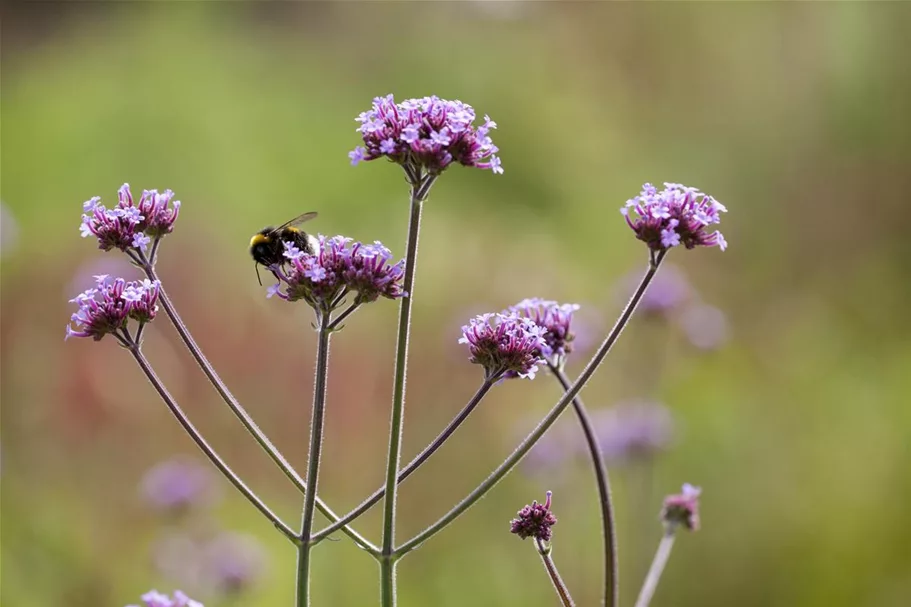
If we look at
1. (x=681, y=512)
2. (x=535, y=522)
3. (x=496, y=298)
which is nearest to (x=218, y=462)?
(x=535, y=522)

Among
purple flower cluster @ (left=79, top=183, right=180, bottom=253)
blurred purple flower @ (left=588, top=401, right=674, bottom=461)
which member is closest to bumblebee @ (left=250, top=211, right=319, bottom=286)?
purple flower cluster @ (left=79, top=183, right=180, bottom=253)

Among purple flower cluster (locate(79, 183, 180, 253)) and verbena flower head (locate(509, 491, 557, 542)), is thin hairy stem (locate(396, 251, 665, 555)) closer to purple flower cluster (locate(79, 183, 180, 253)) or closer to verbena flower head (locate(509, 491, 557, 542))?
verbena flower head (locate(509, 491, 557, 542))

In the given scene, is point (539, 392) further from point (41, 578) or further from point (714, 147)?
point (714, 147)

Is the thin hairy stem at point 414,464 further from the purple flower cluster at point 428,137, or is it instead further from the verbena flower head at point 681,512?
the verbena flower head at point 681,512

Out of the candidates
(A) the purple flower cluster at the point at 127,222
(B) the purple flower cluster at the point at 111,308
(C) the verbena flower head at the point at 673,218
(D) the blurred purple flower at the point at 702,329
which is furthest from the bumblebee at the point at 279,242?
(D) the blurred purple flower at the point at 702,329

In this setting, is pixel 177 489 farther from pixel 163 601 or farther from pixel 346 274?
pixel 163 601

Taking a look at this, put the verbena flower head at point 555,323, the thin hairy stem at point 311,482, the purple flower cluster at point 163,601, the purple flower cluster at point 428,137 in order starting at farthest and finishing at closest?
the verbena flower head at point 555,323 < the purple flower cluster at point 428,137 < the thin hairy stem at point 311,482 < the purple flower cluster at point 163,601
